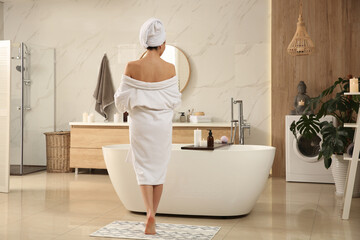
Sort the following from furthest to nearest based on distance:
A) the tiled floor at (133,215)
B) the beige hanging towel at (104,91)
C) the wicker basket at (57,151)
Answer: the beige hanging towel at (104,91)
the wicker basket at (57,151)
the tiled floor at (133,215)

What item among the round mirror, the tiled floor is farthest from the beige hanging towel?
the tiled floor

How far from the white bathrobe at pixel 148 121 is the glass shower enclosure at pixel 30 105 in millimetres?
3441

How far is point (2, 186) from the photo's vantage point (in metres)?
4.88

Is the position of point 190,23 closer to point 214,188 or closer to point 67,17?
point 67,17

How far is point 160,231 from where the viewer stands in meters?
3.33

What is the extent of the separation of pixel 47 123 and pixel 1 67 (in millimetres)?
2120

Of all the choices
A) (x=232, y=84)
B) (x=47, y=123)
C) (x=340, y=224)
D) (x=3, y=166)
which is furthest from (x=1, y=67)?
(x=340, y=224)

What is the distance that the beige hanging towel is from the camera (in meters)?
6.78

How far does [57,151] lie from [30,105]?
2.50 feet

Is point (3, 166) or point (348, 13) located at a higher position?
point (348, 13)

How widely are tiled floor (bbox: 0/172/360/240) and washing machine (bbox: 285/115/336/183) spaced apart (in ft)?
0.60

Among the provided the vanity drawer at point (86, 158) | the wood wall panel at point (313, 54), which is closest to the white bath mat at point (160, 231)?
the vanity drawer at point (86, 158)

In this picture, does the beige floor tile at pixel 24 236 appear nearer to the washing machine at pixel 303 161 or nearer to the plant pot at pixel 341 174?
the plant pot at pixel 341 174

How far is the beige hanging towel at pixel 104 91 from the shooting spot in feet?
22.2
